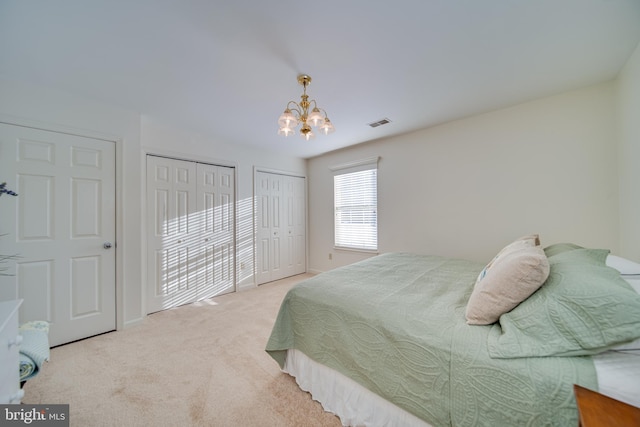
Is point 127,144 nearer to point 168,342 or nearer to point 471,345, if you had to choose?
point 168,342

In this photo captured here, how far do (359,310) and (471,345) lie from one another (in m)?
0.53

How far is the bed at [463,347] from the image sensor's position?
0.76 meters

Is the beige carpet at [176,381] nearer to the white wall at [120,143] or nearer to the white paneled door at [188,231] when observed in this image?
the white wall at [120,143]

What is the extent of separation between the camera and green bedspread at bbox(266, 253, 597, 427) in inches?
30.9

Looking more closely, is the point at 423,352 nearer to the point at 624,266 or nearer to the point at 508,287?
the point at 508,287

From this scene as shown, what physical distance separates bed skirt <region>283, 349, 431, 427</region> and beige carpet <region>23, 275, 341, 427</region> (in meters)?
0.08

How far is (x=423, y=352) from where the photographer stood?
39.8 inches

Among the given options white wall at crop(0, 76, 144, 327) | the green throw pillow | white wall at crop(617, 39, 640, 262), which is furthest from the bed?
white wall at crop(0, 76, 144, 327)

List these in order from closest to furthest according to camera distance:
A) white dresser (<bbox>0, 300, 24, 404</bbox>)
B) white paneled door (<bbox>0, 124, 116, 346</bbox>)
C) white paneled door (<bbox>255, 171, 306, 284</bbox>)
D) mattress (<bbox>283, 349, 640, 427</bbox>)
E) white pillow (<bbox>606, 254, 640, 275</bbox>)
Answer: mattress (<bbox>283, 349, 640, 427</bbox>) → white dresser (<bbox>0, 300, 24, 404</bbox>) → white pillow (<bbox>606, 254, 640, 275</bbox>) → white paneled door (<bbox>0, 124, 116, 346</bbox>) → white paneled door (<bbox>255, 171, 306, 284</bbox>)

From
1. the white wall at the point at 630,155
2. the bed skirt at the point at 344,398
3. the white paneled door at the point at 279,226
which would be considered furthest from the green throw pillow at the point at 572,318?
the white paneled door at the point at 279,226

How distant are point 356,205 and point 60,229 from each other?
3.62 meters

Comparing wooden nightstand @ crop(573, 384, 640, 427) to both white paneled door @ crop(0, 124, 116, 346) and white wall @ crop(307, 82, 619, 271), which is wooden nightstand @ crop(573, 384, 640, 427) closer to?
white wall @ crop(307, 82, 619, 271)

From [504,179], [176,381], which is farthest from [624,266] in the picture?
[176,381]

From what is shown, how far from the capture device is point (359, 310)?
130 cm
